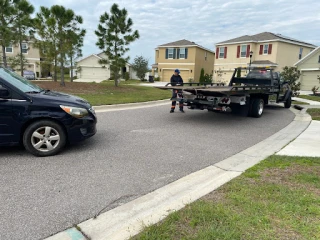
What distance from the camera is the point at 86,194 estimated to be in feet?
11.1

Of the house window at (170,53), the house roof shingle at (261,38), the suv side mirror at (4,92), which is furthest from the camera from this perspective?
the house window at (170,53)

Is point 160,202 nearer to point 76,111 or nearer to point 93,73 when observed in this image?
point 76,111

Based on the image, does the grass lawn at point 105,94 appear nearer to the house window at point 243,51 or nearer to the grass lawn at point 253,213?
the grass lawn at point 253,213

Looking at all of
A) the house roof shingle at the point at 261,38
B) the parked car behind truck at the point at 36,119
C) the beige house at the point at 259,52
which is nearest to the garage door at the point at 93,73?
the beige house at the point at 259,52

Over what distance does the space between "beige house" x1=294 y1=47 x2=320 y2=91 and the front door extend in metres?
31.2

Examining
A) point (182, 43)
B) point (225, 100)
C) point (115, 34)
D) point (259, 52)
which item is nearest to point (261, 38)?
point (259, 52)

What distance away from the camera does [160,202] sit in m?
3.23

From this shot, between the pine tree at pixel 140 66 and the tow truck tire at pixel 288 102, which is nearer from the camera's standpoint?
the tow truck tire at pixel 288 102

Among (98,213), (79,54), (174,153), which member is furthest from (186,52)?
(98,213)

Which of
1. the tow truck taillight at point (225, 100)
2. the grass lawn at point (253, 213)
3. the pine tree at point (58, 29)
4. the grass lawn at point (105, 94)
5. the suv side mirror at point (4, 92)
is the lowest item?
the grass lawn at point (253, 213)

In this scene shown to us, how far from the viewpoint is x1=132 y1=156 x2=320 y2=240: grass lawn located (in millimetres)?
2492

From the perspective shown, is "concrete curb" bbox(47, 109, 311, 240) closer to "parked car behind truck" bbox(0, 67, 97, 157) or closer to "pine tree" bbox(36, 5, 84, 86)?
"parked car behind truck" bbox(0, 67, 97, 157)

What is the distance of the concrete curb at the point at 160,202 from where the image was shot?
259 centimetres

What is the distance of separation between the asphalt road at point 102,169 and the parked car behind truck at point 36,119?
0.30m
